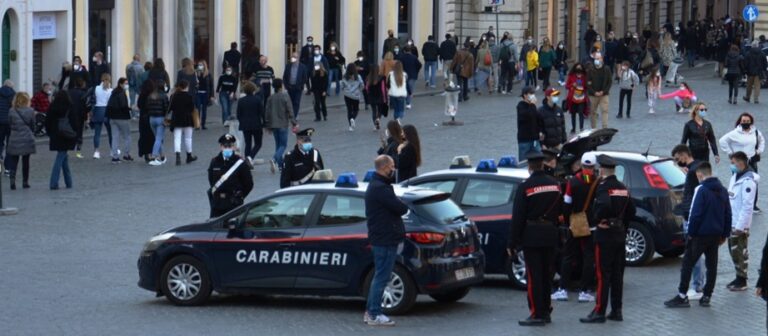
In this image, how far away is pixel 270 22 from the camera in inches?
1848

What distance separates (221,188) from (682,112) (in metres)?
21.9

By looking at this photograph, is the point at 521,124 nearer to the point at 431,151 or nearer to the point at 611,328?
the point at 431,151

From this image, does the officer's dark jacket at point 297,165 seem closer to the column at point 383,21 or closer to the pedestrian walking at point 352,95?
the pedestrian walking at point 352,95

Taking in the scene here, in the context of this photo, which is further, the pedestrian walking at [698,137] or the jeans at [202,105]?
the jeans at [202,105]

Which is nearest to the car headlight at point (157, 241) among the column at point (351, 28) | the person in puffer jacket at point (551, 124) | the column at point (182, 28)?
the person in puffer jacket at point (551, 124)

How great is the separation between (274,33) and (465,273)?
3084cm

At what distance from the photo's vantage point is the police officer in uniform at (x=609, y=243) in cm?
1642

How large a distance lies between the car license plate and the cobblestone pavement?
A: 0.37 meters

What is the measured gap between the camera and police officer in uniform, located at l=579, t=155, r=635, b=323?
16.4 metres

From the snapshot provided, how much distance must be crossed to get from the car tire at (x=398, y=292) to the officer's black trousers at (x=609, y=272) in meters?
1.61

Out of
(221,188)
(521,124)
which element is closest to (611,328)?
(221,188)

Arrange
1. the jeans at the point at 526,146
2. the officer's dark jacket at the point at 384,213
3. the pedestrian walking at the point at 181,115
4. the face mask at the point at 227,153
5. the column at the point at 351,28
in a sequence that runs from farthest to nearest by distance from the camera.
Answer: the column at the point at 351,28, the pedestrian walking at the point at 181,115, the jeans at the point at 526,146, the face mask at the point at 227,153, the officer's dark jacket at the point at 384,213

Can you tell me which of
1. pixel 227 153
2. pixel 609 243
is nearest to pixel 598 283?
pixel 609 243

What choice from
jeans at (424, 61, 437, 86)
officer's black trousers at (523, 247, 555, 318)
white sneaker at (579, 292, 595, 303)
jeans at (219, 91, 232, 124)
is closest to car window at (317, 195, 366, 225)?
officer's black trousers at (523, 247, 555, 318)
